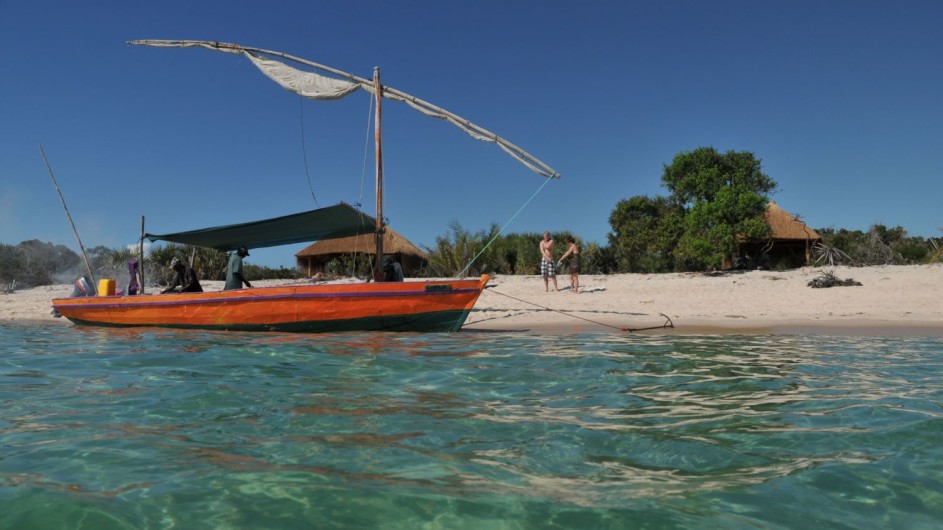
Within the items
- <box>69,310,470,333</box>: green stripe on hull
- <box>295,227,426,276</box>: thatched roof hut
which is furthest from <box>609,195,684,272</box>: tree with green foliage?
<box>69,310,470,333</box>: green stripe on hull

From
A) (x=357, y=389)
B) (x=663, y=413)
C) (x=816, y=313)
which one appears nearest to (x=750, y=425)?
(x=663, y=413)

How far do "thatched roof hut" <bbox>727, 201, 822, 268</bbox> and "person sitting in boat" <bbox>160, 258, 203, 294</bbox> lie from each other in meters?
18.0

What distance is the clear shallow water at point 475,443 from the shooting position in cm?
233

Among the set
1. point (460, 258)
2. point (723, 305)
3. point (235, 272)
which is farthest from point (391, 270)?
point (460, 258)

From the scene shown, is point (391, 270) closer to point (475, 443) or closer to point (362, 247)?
point (475, 443)

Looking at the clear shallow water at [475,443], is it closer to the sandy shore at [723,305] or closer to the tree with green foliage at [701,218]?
the sandy shore at [723,305]

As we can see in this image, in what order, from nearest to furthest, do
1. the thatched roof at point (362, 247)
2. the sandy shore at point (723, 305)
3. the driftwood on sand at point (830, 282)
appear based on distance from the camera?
the sandy shore at point (723, 305) → the driftwood on sand at point (830, 282) → the thatched roof at point (362, 247)

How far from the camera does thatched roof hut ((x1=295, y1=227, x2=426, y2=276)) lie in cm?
2762

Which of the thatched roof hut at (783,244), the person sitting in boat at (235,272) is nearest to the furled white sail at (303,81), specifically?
the person sitting in boat at (235,272)

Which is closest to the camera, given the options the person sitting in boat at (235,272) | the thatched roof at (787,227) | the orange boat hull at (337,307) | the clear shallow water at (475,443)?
the clear shallow water at (475,443)

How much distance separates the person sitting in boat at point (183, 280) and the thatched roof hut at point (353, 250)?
14.9m

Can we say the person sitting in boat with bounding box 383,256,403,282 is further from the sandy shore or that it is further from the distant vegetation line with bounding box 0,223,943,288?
the distant vegetation line with bounding box 0,223,943,288

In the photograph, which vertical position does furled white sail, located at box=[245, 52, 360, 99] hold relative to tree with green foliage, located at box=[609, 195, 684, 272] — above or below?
above

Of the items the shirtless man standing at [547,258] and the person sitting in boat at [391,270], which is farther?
the shirtless man standing at [547,258]
